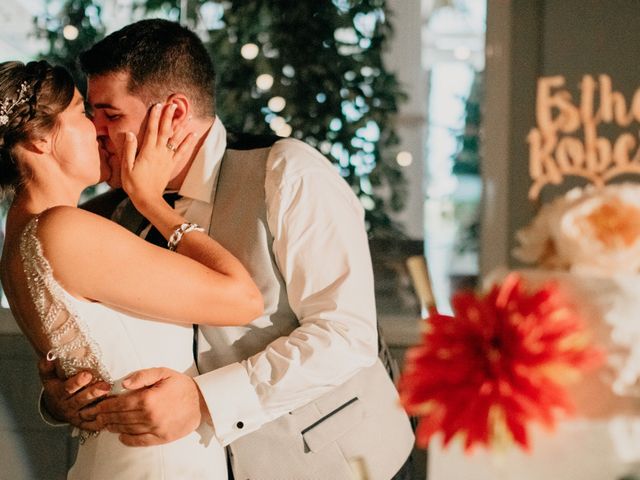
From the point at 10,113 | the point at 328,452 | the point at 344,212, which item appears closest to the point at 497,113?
the point at 344,212

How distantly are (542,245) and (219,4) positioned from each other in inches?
105

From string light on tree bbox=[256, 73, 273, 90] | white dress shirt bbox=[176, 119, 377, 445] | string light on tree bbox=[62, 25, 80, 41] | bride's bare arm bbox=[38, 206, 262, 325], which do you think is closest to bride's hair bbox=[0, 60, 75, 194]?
bride's bare arm bbox=[38, 206, 262, 325]

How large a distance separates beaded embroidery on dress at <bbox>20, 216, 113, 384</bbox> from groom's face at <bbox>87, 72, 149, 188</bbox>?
347mm

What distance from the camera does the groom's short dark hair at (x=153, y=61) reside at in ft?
5.83

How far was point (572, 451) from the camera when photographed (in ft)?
3.50

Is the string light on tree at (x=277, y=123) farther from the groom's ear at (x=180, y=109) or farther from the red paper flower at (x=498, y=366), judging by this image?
the red paper flower at (x=498, y=366)

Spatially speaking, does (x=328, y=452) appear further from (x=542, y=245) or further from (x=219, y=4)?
(x=219, y=4)

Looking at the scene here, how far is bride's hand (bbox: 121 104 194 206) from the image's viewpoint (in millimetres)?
1687

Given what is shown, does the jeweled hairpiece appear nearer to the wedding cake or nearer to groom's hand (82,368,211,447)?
groom's hand (82,368,211,447)

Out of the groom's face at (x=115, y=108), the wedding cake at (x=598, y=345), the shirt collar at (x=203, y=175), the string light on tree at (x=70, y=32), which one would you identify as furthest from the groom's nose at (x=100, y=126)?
the string light on tree at (x=70, y=32)

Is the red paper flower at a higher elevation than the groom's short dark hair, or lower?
lower

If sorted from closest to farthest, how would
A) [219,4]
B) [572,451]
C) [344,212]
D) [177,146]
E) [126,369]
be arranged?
1. [572,451]
2. [126,369]
3. [344,212]
4. [177,146]
5. [219,4]

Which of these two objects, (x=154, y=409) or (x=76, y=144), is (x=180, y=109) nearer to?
(x=76, y=144)

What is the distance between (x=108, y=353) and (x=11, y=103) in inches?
21.1
